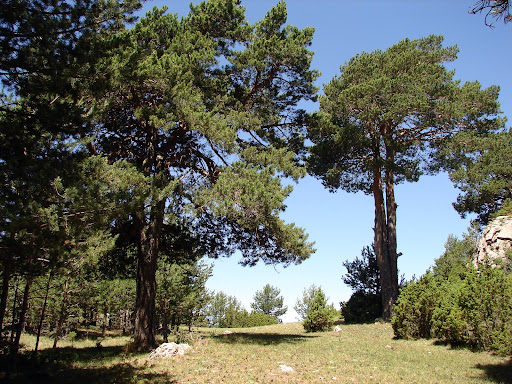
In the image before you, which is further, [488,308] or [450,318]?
[450,318]

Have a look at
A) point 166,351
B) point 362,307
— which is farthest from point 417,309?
point 166,351

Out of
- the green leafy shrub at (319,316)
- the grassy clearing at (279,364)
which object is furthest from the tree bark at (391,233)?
the grassy clearing at (279,364)

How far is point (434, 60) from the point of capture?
1889 cm

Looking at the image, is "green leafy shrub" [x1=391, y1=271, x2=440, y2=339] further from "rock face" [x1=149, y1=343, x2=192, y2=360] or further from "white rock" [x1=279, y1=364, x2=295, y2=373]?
"rock face" [x1=149, y1=343, x2=192, y2=360]

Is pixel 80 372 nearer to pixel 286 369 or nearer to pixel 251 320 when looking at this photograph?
pixel 286 369

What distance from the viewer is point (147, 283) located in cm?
1041

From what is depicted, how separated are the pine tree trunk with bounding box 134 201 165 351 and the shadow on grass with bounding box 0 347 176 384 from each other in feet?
2.46

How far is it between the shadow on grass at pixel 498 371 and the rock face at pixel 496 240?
769 centimetres

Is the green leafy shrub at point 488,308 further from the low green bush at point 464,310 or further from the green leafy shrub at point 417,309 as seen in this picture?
the green leafy shrub at point 417,309

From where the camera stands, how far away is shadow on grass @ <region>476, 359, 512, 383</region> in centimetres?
684

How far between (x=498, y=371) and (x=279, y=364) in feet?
15.0

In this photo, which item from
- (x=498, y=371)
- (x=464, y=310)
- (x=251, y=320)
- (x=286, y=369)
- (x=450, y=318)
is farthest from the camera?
(x=251, y=320)

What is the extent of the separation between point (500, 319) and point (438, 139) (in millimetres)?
11957

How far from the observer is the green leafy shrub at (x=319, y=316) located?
1667cm
